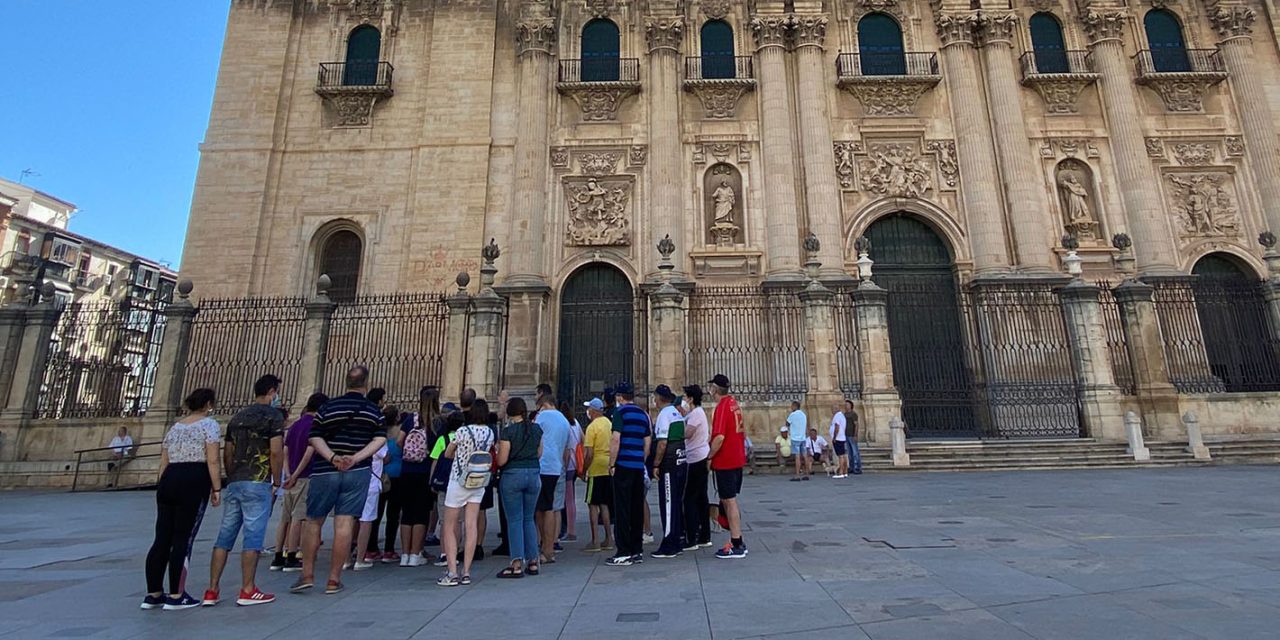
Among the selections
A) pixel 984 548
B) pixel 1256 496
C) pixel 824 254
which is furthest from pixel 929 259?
pixel 984 548

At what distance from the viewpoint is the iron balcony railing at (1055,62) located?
18.6m

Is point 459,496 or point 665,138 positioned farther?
point 665,138

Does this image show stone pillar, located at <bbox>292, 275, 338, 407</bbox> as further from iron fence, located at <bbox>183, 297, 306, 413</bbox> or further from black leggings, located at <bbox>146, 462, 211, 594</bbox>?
black leggings, located at <bbox>146, 462, 211, 594</bbox>

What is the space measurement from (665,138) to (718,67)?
331 cm

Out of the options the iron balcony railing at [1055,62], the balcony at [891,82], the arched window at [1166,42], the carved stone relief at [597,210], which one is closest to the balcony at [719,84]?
the balcony at [891,82]

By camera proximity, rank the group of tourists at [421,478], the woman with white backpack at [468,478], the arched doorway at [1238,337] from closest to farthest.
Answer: the group of tourists at [421,478], the woman with white backpack at [468,478], the arched doorway at [1238,337]

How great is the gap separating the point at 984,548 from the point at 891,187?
1448 centimetres

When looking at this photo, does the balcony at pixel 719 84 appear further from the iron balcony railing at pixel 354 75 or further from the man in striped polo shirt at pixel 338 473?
the man in striped polo shirt at pixel 338 473

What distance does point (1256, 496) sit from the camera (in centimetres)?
800

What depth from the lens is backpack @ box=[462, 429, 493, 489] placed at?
4863 millimetres

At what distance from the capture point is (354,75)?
19.3 meters

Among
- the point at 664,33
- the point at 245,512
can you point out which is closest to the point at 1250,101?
the point at 664,33

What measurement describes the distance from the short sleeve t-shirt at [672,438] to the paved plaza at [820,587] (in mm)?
869

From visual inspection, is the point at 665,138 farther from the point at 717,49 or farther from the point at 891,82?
the point at 891,82
